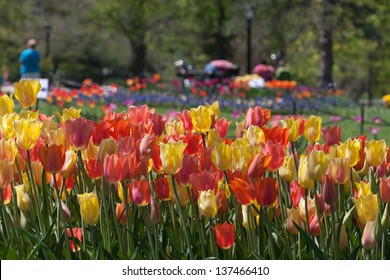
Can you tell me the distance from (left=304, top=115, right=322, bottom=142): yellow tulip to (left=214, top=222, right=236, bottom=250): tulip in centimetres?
84

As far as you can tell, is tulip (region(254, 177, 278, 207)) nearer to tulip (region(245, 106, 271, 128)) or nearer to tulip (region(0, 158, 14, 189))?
tulip (region(0, 158, 14, 189))

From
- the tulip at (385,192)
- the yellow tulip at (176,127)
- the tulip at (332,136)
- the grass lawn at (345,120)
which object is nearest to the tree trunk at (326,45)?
the grass lawn at (345,120)

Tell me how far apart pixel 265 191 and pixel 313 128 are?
872mm

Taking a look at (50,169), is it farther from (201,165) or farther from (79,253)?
(201,165)

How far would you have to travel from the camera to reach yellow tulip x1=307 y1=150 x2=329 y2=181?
2709 mm

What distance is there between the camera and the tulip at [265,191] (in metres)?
2.70

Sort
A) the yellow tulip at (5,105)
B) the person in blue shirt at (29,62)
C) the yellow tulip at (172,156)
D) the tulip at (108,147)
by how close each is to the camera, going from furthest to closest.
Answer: the person in blue shirt at (29,62)
the yellow tulip at (5,105)
the tulip at (108,147)
the yellow tulip at (172,156)

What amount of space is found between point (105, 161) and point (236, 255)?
569 mm

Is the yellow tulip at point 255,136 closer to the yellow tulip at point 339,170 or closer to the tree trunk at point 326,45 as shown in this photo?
the yellow tulip at point 339,170

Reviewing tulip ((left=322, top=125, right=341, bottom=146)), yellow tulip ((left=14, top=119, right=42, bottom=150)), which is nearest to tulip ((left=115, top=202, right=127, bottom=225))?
yellow tulip ((left=14, top=119, right=42, bottom=150))
